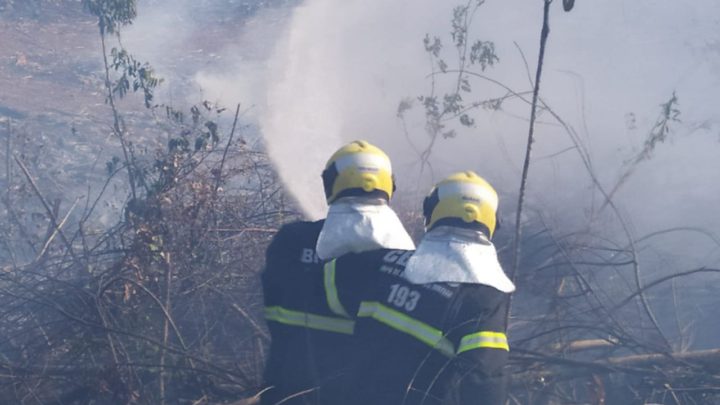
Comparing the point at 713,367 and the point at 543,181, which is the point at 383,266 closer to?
the point at 713,367

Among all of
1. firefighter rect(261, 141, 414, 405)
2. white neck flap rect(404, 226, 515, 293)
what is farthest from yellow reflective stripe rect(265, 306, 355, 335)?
white neck flap rect(404, 226, 515, 293)

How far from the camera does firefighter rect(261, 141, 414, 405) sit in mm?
3715

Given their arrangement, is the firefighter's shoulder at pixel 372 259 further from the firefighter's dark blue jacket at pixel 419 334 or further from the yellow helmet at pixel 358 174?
the yellow helmet at pixel 358 174

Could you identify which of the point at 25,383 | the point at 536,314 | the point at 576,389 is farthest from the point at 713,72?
the point at 25,383

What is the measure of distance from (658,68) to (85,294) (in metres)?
8.48

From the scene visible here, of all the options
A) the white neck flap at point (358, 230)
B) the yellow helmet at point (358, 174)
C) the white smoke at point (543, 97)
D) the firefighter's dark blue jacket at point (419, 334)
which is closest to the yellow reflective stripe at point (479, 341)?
the firefighter's dark blue jacket at point (419, 334)

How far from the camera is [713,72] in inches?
415

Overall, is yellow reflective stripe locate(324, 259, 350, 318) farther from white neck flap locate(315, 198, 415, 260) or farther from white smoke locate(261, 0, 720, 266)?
white smoke locate(261, 0, 720, 266)

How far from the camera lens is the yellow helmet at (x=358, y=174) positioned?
3793 millimetres

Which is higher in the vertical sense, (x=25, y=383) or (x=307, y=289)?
(x=307, y=289)

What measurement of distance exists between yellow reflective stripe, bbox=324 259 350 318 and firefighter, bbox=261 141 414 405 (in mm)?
62

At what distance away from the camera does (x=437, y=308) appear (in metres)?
3.34

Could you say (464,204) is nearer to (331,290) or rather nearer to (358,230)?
(358,230)

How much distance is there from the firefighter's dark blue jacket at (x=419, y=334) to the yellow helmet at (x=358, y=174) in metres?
0.35
